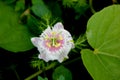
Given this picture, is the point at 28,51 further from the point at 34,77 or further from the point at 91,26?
the point at 91,26

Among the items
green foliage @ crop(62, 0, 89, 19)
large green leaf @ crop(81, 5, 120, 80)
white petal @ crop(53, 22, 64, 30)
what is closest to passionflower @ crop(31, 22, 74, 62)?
white petal @ crop(53, 22, 64, 30)

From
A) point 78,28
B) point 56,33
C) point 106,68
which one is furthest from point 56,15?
point 106,68

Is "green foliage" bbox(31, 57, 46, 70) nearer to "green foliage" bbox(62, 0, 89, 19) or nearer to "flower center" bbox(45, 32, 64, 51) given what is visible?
"flower center" bbox(45, 32, 64, 51)

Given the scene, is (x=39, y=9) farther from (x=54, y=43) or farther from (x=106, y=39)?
(x=106, y=39)

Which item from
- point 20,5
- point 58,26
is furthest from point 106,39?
point 20,5

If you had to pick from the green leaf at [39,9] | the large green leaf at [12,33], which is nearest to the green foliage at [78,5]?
the green leaf at [39,9]
